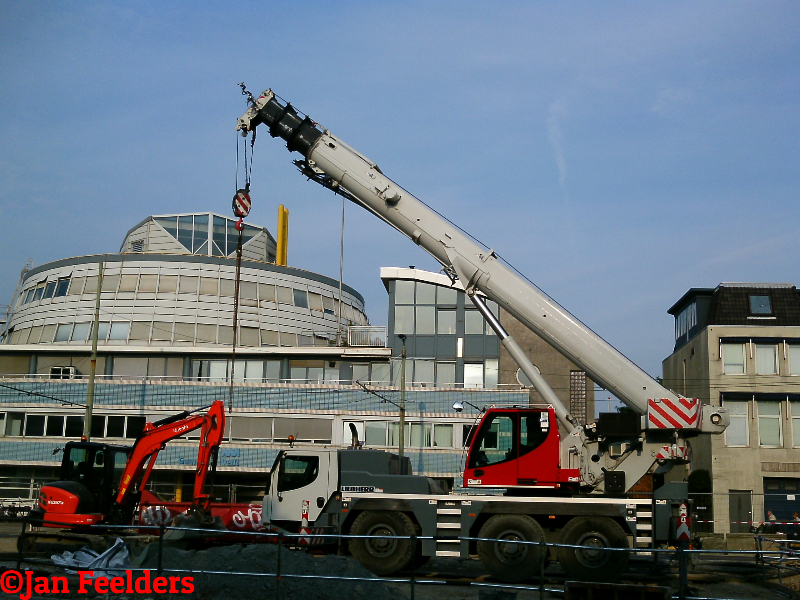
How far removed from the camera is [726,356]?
144ft

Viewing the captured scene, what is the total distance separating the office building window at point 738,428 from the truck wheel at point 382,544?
30348mm

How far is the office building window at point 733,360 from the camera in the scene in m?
43.8

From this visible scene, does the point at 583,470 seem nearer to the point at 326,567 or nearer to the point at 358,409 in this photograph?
the point at 326,567

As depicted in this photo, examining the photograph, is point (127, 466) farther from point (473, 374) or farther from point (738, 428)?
point (738, 428)

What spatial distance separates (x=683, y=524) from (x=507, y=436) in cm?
388

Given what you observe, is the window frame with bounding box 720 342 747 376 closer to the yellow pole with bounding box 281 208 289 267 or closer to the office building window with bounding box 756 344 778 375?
the office building window with bounding box 756 344 778 375

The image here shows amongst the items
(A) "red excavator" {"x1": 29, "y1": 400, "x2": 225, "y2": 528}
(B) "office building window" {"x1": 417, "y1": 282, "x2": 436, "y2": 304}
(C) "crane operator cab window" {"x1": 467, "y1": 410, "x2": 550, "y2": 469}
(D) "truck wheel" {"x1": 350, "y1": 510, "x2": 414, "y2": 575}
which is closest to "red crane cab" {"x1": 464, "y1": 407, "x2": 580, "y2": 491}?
(C) "crane operator cab window" {"x1": 467, "y1": 410, "x2": 550, "y2": 469}

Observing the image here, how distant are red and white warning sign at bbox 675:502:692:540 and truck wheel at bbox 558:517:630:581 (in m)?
1.06

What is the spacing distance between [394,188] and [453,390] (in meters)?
27.6

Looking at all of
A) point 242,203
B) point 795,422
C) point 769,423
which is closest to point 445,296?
point 769,423

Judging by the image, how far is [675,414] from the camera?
53.8 ft

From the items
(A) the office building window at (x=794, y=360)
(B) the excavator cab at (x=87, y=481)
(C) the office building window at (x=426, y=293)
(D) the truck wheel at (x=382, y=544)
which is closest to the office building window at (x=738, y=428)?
(A) the office building window at (x=794, y=360)

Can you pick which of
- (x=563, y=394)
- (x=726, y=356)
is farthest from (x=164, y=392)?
(x=726, y=356)

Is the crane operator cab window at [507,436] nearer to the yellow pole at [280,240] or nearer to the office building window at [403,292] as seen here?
the office building window at [403,292]
